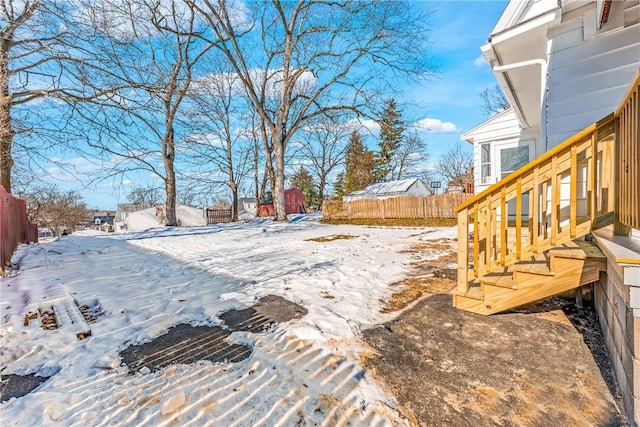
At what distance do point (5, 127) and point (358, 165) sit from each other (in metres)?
25.1

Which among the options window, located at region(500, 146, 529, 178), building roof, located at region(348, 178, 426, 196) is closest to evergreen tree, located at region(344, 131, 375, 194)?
building roof, located at region(348, 178, 426, 196)

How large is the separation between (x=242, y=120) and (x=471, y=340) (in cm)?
2083

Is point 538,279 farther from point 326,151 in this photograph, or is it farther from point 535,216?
point 326,151

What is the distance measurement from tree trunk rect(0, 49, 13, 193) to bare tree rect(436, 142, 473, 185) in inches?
1138

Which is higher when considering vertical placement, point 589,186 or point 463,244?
point 589,186

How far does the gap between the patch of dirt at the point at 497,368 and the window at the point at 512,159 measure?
15.1 ft

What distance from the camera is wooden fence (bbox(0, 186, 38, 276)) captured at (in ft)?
13.9

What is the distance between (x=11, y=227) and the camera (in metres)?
5.17

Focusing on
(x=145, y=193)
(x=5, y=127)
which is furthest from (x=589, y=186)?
(x=145, y=193)

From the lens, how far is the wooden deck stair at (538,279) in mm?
2342

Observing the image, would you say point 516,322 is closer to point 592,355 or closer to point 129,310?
point 592,355

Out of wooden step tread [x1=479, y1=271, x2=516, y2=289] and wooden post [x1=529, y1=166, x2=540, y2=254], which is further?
wooden step tread [x1=479, y1=271, x2=516, y2=289]

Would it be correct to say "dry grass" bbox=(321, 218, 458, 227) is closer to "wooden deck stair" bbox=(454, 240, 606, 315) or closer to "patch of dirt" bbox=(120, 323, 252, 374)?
"wooden deck stair" bbox=(454, 240, 606, 315)

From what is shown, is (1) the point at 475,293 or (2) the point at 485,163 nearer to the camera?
(1) the point at 475,293
